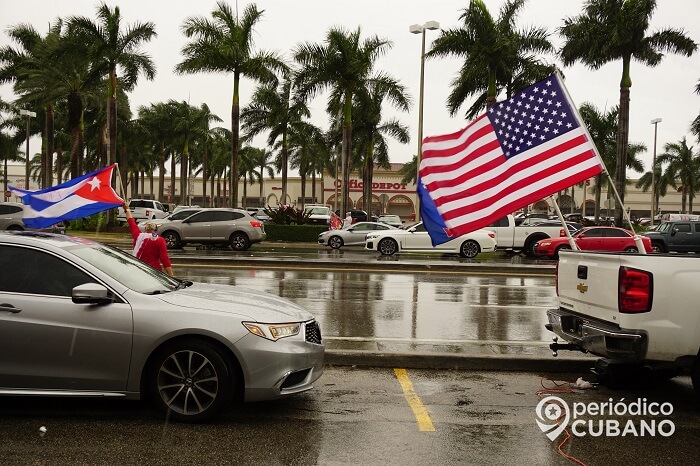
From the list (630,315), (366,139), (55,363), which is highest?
(366,139)

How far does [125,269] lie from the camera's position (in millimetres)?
6105

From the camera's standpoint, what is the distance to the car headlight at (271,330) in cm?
537

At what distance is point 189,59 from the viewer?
36500 millimetres

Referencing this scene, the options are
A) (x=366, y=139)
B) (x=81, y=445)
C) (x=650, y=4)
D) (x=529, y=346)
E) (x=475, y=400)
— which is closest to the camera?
(x=81, y=445)

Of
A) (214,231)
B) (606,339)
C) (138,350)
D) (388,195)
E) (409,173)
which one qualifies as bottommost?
(138,350)

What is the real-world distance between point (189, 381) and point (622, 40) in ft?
116

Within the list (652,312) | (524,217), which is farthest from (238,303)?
(524,217)

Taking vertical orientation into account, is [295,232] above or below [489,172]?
below

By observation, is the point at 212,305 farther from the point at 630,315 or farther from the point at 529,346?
the point at 529,346

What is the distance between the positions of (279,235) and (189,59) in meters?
11.0

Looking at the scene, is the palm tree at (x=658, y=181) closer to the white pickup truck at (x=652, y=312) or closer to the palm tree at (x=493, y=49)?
the palm tree at (x=493, y=49)

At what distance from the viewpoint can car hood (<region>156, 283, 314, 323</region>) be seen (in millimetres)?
5508

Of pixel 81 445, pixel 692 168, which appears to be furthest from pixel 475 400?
pixel 692 168

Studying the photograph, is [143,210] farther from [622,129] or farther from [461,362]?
[461,362]
